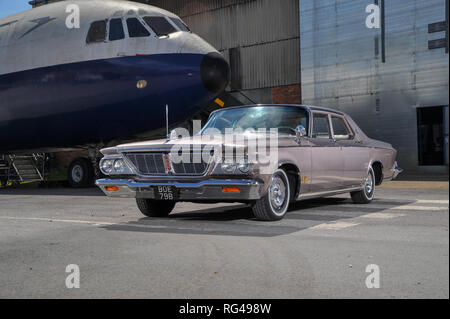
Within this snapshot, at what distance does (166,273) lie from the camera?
161 inches

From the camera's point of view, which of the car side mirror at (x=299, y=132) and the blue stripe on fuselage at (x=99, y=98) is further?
the blue stripe on fuselage at (x=99, y=98)

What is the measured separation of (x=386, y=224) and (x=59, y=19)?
36.5 feet

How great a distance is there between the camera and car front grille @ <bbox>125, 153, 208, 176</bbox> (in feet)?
21.8

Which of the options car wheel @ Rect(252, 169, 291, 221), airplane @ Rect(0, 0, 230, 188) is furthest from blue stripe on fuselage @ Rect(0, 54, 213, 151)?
car wheel @ Rect(252, 169, 291, 221)

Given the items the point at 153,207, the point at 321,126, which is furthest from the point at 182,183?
the point at 321,126

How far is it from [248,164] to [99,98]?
858cm

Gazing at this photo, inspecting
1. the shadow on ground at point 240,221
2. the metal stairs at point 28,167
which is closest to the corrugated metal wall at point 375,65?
the metal stairs at point 28,167

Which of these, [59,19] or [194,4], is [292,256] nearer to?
[59,19]

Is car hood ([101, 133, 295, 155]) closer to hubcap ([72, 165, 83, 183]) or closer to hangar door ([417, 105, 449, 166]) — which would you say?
hubcap ([72, 165, 83, 183])

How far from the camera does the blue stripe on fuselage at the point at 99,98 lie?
13445 mm

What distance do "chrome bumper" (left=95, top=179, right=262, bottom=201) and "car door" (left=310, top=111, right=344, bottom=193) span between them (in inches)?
60.8

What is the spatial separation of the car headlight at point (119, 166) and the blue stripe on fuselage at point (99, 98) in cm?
640

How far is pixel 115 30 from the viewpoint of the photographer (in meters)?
14.0

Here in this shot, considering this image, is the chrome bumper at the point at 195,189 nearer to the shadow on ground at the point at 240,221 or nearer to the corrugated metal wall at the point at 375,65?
the shadow on ground at the point at 240,221
